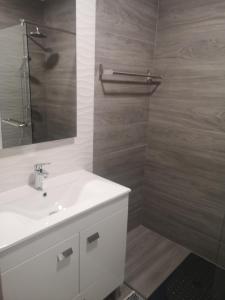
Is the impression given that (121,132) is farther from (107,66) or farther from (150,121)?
(107,66)

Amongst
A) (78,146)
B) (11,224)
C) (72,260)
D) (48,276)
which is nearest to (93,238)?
(72,260)

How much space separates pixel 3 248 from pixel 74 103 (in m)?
0.97

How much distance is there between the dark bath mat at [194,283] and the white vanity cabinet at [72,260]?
0.41 m

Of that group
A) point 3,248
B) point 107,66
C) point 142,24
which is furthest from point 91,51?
point 3,248

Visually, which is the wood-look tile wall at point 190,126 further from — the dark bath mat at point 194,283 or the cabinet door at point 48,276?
the cabinet door at point 48,276

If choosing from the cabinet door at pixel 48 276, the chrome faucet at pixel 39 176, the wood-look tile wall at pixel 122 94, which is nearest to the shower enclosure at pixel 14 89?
the chrome faucet at pixel 39 176

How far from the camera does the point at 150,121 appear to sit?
216 centimetres

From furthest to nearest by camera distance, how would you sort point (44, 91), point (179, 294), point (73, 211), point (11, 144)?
point (179, 294), point (44, 91), point (11, 144), point (73, 211)

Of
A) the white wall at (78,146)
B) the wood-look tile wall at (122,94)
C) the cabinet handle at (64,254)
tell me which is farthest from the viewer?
the wood-look tile wall at (122,94)

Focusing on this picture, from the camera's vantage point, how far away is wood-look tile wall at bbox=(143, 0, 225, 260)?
1702mm

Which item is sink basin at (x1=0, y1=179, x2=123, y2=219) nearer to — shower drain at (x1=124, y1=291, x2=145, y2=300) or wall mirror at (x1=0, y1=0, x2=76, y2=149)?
wall mirror at (x1=0, y1=0, x2=76, y2=149)

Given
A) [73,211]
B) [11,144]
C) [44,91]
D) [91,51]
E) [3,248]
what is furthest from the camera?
[91,51]

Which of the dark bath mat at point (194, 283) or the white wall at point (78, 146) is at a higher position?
the white wall at point (78, 146)

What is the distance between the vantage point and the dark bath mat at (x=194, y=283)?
1658 millimetres
